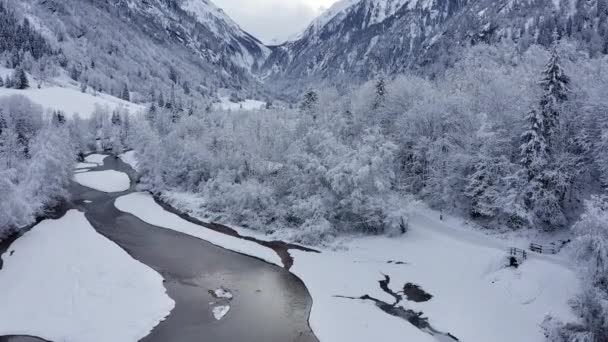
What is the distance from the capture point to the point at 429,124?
169 feet

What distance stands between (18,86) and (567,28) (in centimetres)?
A: 19992

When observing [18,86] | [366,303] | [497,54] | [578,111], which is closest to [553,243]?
[578,111]

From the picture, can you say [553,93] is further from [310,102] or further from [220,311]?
[310,102]

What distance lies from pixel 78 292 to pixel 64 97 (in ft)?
515

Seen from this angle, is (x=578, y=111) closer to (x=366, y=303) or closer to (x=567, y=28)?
(x=366, y=303)

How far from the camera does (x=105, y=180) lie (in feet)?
Answer: 266

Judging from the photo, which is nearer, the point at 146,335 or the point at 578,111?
the point at 146,335

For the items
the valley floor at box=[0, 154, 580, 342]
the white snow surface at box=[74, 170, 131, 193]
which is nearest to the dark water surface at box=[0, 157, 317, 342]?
the valley floor at box=[0, 154, 580, 342]

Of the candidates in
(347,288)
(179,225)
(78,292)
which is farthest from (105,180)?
(347,288)

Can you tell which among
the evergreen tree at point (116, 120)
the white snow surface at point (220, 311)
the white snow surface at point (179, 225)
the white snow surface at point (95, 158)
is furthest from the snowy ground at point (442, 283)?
the evergreen tree at point (116, 120)

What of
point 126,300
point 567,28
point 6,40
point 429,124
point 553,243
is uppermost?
point 567,28

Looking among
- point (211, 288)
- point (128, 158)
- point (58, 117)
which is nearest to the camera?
point (211, 288)

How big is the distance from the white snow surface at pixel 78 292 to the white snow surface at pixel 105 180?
31.1 meters

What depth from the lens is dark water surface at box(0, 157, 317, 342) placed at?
26.3 meters
